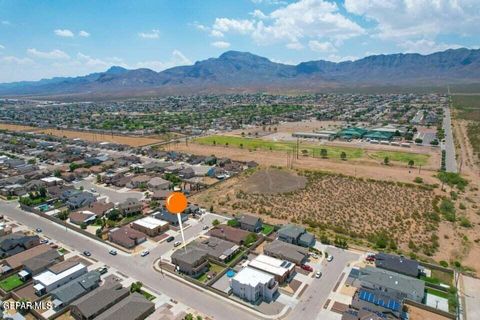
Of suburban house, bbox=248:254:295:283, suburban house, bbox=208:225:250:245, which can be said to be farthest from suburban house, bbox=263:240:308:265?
suburban house, bbox=208:225:250:245

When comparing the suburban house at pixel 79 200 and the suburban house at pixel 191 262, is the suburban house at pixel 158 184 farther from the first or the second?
the suburban house at pixel 191 262

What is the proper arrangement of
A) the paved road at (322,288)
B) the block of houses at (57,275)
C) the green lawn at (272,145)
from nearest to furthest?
the paved road at (322,288) < the block of houses at (57,275) < the green lawn at (272,145)

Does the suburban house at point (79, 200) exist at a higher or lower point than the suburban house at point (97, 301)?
higher

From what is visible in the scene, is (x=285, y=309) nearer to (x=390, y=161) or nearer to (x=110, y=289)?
(x=110, y=289)

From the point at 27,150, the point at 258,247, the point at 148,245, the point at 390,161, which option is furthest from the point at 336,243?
the point at 27,150

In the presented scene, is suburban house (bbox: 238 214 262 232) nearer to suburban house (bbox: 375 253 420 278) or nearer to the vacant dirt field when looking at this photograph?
the vacant dirt field

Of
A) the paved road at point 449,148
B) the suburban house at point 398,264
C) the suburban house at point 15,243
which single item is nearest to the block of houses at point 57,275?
the suburban house at point 15,243
